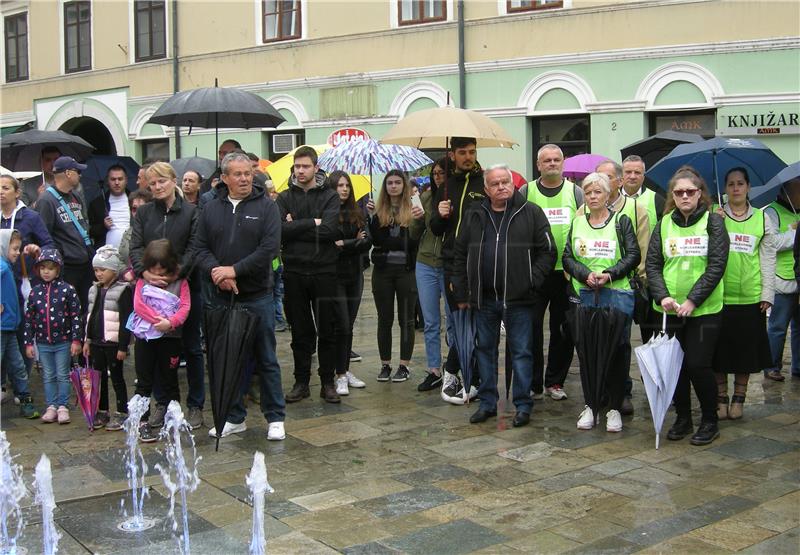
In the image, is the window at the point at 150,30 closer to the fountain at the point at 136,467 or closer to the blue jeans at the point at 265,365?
the blue jeans at the point at 265,365

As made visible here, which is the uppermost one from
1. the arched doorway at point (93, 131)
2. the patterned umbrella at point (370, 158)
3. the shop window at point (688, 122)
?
the arched doorway at point (93, 131)

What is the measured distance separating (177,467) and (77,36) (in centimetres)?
2144

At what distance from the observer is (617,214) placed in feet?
22.3

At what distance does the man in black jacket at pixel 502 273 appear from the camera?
6.81 meters

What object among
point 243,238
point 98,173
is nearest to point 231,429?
point 243,238

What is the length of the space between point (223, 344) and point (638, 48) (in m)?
11.8

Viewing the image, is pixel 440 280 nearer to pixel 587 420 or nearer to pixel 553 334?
pixel 553 334

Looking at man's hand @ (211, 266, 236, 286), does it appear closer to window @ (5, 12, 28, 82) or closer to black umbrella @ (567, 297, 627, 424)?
black umbrella @ (567, 297, 627, 424)

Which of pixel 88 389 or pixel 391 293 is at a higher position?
pixel 391 293

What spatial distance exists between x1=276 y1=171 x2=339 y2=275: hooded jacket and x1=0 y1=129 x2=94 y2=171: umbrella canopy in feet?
12.9

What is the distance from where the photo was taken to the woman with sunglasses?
20.7 ft

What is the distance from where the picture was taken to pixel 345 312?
7723mm

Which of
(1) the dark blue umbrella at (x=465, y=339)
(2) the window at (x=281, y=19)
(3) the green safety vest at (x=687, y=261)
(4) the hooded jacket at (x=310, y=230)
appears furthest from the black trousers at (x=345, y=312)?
(2) the window at (x=281, y=19)

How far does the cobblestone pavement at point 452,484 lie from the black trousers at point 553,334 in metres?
0.23
